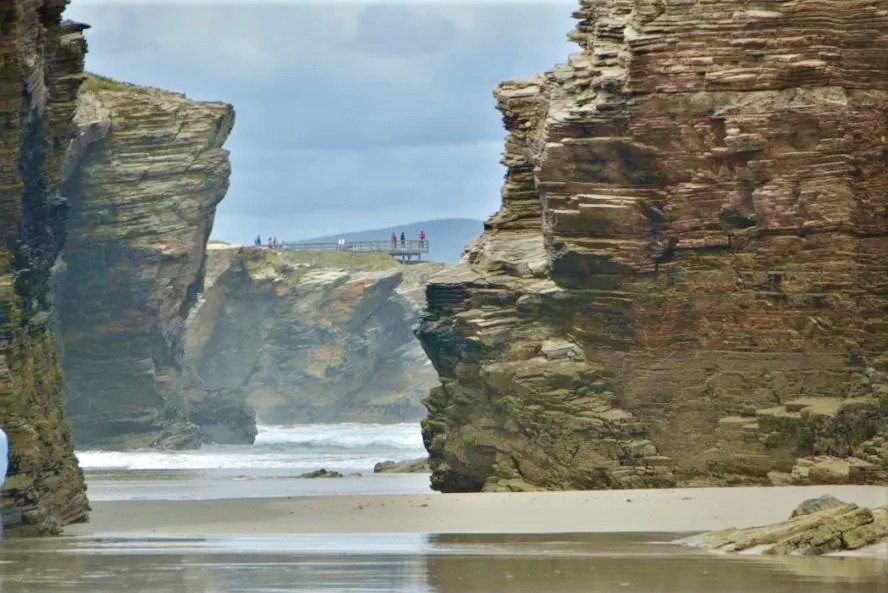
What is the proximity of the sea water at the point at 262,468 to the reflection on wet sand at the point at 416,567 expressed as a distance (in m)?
12.4

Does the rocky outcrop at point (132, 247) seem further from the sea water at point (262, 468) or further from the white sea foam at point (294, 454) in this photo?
the sea water at point (262, 468)

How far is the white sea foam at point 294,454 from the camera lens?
57.7 metres

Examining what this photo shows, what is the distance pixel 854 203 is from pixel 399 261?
9360cm

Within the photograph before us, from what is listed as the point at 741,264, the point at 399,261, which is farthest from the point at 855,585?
the point at 399,261

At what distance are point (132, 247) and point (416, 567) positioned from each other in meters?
53.5

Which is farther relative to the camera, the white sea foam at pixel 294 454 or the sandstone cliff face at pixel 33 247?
the white sea foam at pixel 294 454

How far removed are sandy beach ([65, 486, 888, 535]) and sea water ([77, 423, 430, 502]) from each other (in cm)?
521

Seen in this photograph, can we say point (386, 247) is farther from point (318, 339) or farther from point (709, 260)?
point (709, 260)

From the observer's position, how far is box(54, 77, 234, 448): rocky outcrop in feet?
232

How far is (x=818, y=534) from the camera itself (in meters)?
21.0

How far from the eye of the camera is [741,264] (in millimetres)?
32000

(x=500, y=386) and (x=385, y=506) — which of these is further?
(x=500, y=386)

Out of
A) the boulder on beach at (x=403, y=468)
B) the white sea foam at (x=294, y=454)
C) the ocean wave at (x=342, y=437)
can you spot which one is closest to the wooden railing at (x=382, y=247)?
the ocean wave at (x=342, y=437)

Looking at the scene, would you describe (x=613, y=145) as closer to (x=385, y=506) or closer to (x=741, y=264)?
(x=741, y=264)
